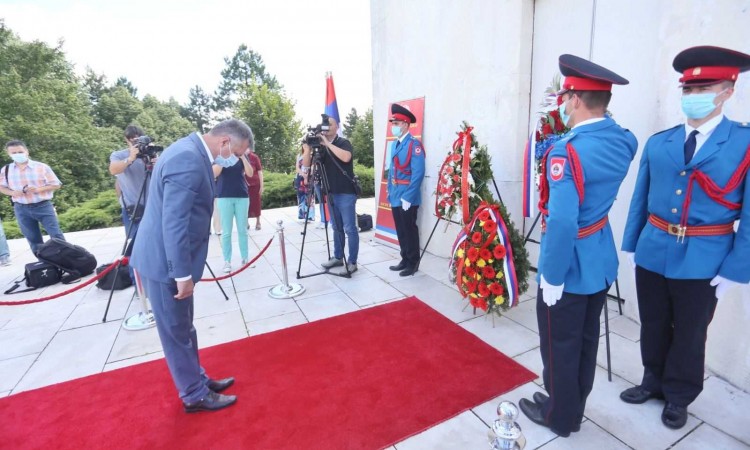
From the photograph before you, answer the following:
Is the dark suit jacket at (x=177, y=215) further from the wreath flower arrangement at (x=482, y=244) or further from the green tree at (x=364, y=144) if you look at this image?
the green tree at (x=364, y=144)

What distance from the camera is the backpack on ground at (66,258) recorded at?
4.43 meters

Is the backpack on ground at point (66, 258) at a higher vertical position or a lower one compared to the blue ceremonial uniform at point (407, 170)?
lower

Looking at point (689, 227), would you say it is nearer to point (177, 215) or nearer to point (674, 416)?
point (674, 416)

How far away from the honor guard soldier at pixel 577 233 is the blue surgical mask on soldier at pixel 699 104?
0.89 ft

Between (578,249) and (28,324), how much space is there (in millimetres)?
4654

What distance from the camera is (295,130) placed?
22094mm

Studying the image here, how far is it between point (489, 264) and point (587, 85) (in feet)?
5.52

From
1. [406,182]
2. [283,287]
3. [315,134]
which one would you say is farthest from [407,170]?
[283,287]

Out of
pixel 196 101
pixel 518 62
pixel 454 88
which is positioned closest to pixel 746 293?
pixel 518 62

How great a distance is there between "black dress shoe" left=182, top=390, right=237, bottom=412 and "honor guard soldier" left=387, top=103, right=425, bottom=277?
253cm

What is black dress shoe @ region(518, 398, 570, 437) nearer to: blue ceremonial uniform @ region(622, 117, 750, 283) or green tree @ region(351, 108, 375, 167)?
blue ceremonial uniform @ region(622, 117, 750, 283)

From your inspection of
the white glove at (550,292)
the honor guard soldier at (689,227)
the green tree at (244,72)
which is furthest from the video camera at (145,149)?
the green tree at (244,72)

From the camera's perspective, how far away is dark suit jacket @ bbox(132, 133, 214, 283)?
6.11ft

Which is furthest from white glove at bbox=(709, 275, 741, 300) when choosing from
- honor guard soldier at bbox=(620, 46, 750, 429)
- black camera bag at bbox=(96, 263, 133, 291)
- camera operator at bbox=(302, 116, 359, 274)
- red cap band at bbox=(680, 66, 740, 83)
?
black camera bag at bbox=(96, 263, 133, 291)
